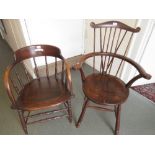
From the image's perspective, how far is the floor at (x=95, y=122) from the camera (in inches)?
59.1

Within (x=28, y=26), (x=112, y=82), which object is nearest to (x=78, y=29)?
(x=28, y=26)

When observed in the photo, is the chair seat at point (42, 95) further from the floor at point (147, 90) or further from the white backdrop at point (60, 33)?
the floor at point (147, 90)

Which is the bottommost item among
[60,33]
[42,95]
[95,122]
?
[95,122]

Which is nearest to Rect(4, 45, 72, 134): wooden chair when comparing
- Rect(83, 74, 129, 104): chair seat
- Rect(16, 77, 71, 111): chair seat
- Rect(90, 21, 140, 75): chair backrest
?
Rect(16, 77, 71, 111): chair seat

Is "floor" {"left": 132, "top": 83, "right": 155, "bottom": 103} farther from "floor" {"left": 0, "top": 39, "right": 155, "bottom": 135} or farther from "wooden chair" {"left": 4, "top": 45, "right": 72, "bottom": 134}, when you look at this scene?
"wooden chair" {"left": 4, "top": 45, "right": 72, "bottom": 134}

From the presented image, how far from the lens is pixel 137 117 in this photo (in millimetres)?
1636

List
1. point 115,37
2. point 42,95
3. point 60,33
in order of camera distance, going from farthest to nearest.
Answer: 1. point 60,33
2. point 115,37
3. point 42,95

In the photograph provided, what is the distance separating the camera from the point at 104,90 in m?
1.29

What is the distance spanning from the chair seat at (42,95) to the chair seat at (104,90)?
0.62 feet

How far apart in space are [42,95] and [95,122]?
65 cm

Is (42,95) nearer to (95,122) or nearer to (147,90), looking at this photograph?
Answer: (95,122)

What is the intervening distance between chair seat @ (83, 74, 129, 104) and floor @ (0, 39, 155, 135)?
44cm

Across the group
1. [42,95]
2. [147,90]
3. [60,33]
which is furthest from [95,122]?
[60,33]
